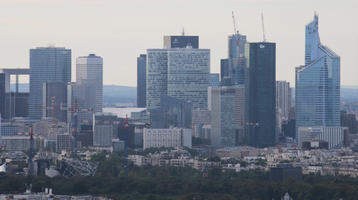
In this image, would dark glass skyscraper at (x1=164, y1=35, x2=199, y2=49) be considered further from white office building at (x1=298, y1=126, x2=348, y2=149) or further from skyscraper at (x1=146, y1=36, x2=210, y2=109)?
white office building at (x1=298, y1=126, x2=348, y2=149)

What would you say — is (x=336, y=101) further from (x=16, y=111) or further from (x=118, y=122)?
(x=16, y=111)

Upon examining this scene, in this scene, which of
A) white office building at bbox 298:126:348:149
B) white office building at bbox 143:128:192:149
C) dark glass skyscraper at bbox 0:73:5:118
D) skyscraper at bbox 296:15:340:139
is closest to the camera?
white office building at bbox 143:128:192:149

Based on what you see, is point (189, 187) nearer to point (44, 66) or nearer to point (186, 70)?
point (186, 70)

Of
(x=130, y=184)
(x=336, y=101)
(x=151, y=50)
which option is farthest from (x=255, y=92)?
(x=130, y=184)

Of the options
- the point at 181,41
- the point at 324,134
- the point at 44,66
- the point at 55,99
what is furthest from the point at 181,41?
the point at 324,134

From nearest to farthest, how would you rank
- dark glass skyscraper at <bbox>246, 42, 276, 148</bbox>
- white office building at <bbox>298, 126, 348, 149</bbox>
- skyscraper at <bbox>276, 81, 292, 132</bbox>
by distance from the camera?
white office building at <bbox>298, 126, 348, 149</bbox>, dark glass skyscraper at <bbox>246, 42, 276, 148</bbox>, skyscraper at <bbox>276, 81, 292, 132</bbox>

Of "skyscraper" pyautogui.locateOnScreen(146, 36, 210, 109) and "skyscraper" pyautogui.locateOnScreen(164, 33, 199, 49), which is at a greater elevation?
"skyscraper" pyautogui.locateOnScreen(164, 33, 199, 49)

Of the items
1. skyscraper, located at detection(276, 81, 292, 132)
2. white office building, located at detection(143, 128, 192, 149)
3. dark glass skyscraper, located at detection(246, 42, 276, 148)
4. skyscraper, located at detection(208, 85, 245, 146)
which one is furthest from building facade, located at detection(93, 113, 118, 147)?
skyscraper, located at detection(276, 81, 292, 132)
